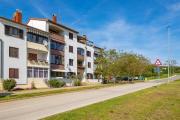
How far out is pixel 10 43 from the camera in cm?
4031

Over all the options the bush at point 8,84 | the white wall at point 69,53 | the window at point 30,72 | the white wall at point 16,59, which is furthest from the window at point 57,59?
the bush at point 8,84

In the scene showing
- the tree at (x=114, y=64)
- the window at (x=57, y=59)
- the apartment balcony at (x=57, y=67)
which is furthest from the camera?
the tree at (x=114, y=64)

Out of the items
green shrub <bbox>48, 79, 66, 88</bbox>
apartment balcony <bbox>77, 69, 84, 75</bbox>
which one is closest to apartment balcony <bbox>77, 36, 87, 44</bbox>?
apartment balcony <bbox>77, 69, 84, 75</bbox>

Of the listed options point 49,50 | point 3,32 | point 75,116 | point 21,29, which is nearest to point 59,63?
point 49,50

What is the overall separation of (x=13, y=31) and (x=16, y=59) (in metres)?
4.01

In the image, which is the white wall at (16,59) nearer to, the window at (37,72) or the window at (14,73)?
the window at (14,73)

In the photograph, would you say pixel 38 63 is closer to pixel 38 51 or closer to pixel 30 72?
pixel 38 51

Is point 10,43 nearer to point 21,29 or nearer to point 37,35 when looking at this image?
point 21,29

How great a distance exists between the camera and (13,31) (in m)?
41.2

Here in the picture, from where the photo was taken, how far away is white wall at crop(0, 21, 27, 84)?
3916 centimetres

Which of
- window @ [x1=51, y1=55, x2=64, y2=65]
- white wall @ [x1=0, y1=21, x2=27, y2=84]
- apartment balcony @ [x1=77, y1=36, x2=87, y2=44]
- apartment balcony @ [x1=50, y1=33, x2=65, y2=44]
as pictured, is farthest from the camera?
apartment balcony @ [x1=77, y1=36, x2=87, y2=44]

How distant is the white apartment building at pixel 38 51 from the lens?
4000cm

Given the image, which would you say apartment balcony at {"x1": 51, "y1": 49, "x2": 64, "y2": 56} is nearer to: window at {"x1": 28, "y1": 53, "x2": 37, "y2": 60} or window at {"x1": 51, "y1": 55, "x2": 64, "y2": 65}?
window at {"x1": 51, "y1": 55, "x2": 64, "y2": 65}

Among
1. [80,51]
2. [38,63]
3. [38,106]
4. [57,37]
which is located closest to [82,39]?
[80,51]
